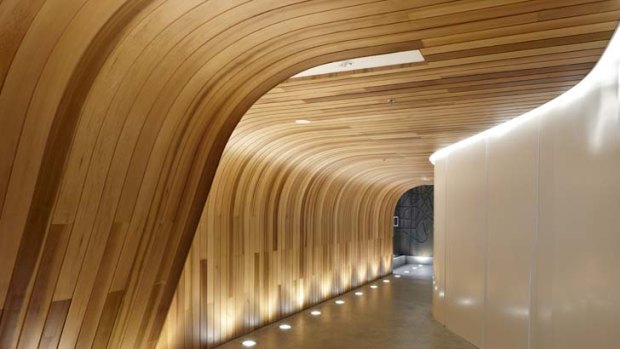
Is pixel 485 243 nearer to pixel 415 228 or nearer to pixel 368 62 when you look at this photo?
pixel 368 62

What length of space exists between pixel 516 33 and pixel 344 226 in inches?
369

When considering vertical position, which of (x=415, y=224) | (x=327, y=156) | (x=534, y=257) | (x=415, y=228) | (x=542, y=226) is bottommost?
(x=415, y=228)

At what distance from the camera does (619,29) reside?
2.88m

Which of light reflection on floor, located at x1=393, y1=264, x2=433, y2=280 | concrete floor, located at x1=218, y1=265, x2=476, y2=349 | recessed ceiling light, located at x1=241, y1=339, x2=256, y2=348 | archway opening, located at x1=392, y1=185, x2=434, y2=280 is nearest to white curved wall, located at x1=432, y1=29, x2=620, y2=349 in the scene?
concrete floor, located at x1=218, y1=265, x2=476, y2=349

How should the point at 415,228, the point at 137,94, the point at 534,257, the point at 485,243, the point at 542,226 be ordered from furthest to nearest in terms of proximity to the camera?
the point at 415,228
the point at 485,243
the point at 534,257
the point at 542,226
the point at 137,94

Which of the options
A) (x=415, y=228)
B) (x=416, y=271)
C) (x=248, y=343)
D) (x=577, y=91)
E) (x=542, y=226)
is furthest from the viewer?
(x=415, y=228)

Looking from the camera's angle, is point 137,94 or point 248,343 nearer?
point 137,94

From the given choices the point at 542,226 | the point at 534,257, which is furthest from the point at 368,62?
the point at 534,257

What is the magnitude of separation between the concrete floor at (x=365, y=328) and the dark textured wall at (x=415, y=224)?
8340 millimetres

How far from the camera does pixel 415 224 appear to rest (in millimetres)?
19812

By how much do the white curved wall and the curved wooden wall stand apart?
22.1 inches

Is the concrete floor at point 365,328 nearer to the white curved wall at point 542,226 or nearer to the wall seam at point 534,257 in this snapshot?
the white curved wall at point 542,226

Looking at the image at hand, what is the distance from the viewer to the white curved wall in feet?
11.7

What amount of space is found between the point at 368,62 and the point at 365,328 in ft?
19.3
